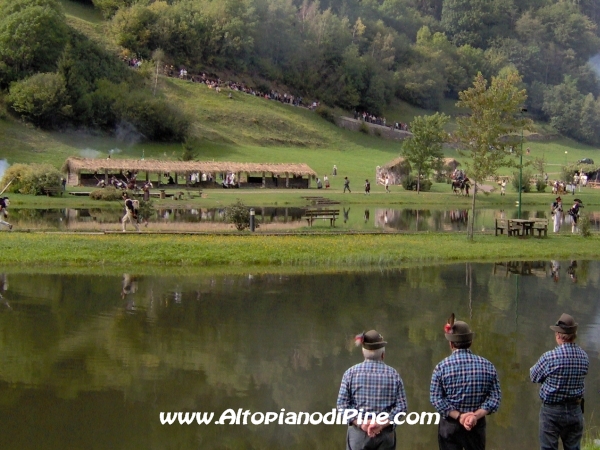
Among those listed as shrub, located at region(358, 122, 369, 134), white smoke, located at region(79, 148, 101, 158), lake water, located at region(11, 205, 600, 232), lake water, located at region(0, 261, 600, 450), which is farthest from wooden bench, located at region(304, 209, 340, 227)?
shrub, located at region(358, 122, 369, 134)

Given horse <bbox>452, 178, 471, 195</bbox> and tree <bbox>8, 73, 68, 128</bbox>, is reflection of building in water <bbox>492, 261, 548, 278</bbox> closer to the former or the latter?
horse <bbox>452, 178, 471, 195</bbox>

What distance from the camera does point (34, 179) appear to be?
187ft

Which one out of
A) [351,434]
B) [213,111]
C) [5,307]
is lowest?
[5,307]

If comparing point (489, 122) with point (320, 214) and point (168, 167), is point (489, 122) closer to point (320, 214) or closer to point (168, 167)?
point (320, 214)

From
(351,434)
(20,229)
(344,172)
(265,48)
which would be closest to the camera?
(351,434)

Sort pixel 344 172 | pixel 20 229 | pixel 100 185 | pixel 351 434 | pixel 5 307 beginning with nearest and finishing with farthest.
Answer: pixel 351 434 < pixel 5 307 < pixel 20 229 < pixel 100 185 < pixel 344 172

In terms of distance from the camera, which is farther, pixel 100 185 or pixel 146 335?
pixel 100 185

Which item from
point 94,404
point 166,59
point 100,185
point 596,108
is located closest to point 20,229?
point 94,404

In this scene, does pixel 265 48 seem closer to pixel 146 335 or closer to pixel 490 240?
pixel 490 240

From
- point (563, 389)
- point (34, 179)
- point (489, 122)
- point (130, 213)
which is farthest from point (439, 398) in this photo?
point (34, 179)

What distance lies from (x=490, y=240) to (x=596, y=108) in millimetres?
104722

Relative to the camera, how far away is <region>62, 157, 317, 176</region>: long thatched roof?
64500 mm

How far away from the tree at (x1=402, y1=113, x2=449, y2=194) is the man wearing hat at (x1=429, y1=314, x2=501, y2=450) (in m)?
60.8

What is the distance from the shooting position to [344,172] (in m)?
79.6
